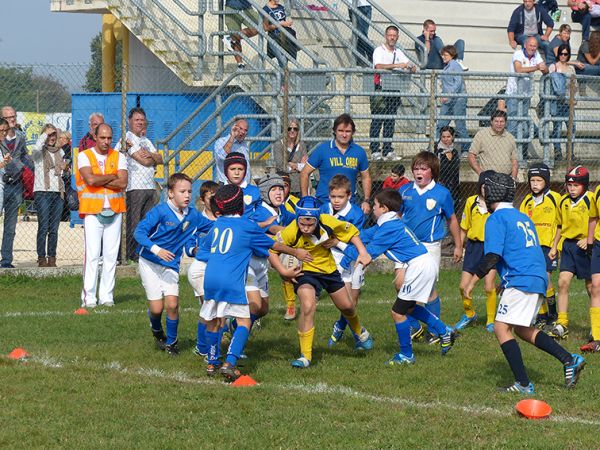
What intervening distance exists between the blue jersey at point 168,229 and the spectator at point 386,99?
6.96 metres

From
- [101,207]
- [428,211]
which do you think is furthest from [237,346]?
[101,207]

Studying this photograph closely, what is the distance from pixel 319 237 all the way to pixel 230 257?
98cm

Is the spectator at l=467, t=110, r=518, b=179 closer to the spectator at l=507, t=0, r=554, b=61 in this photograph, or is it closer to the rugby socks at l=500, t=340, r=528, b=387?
the spectator at l=507, t=0, r=554, b=61

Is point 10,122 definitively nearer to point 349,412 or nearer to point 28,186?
point 28,186

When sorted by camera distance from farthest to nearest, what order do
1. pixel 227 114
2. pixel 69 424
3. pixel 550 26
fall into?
pixel 550 26
pixel 227 114
pixel 69 424

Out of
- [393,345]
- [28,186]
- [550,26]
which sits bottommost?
Result: [393,345]

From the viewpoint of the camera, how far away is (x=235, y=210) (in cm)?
949

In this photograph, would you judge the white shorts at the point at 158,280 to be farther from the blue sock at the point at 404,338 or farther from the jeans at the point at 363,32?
the jeans at the point at 363,32

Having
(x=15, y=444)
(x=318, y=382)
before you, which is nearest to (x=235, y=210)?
(x=318, y=382)

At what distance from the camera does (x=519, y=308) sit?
8.90m

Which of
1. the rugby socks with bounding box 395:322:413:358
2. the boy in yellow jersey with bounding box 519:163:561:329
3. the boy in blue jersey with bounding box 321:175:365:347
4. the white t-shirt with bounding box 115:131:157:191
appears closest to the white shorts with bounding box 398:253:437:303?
the rugby socks with bounding box 395:322:413:358

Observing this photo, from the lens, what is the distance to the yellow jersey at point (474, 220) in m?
12.4

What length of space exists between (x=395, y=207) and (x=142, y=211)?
6.24 m

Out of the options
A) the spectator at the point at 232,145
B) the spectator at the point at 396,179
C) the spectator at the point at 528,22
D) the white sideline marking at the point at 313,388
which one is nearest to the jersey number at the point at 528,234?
the white sideline marking at the point at 313,388
